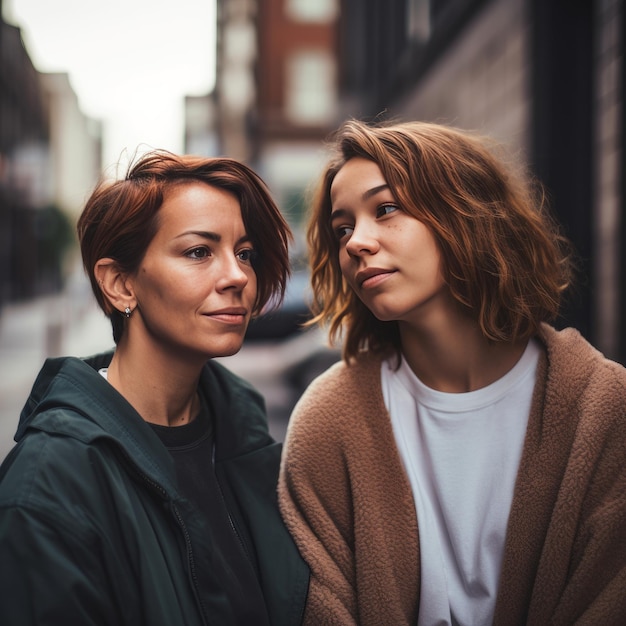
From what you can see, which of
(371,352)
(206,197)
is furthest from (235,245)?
(371,352)

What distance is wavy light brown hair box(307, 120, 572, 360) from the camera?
2012 millimetres

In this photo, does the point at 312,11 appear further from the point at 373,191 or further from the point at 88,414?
the point at 88,414

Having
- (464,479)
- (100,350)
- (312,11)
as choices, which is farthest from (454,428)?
(312,11)

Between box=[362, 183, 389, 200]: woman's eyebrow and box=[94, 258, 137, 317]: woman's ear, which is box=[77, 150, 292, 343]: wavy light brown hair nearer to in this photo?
box=[94, 258, 137, 317]: woman's ear

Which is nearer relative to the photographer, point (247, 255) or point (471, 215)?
point (471, 215)

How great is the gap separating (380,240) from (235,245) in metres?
0.44

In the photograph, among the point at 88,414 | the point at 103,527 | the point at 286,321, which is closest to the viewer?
the point at 103,527

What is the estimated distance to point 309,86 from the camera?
115 ft

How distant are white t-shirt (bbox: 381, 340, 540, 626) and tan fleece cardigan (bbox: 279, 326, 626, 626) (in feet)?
0.17

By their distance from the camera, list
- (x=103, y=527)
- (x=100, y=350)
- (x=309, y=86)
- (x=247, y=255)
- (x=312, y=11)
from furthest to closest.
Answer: (x=309, y=86), (x=312, y=11), (x=100, y=350), (x=247, y=255), (x=103, y=527)

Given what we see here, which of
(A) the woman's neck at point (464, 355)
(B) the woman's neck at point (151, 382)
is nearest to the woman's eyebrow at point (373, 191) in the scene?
(A) the woman's neck at point (464, 355)

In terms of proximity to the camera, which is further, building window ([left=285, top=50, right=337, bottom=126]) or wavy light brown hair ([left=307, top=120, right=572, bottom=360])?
building window ([left=285, top=50, right=337, bottom=126])

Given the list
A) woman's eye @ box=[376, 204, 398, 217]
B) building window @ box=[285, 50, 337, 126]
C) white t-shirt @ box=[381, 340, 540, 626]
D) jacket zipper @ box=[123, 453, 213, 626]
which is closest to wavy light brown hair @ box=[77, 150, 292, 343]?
woman's eye @ box=[376, 204, 398, 217]

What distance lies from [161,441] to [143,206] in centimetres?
66
